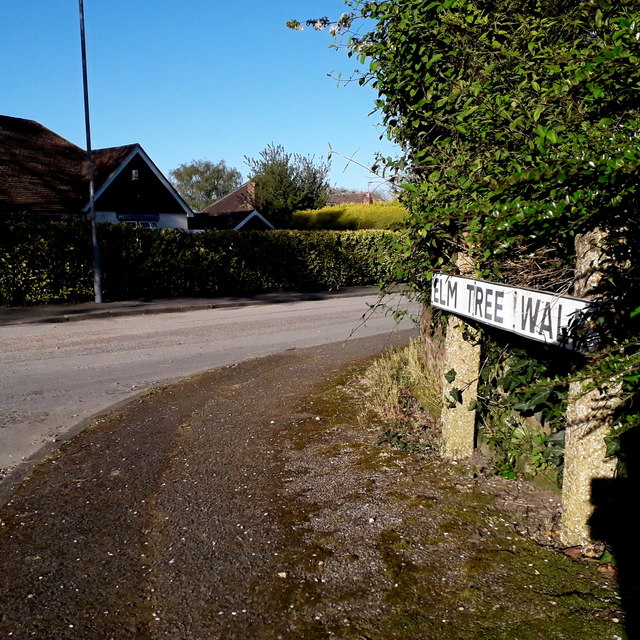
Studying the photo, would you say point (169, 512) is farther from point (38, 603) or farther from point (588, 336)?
point (588, 336)

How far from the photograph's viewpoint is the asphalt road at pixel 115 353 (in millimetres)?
6871

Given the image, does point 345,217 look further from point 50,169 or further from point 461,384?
point 461,384

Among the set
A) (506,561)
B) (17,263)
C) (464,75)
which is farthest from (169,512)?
(17,263)

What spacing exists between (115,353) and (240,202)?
130ft

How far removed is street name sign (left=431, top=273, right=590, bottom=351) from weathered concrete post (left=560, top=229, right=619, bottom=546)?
5.7 inches

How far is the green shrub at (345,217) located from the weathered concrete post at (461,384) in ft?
103

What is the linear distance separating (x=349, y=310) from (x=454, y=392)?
1326 cm

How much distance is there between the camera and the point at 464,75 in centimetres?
458

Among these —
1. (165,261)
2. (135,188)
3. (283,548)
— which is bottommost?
(283,548)

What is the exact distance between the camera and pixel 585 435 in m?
3.21

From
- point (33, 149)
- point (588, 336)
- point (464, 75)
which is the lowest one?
point (588, 336)

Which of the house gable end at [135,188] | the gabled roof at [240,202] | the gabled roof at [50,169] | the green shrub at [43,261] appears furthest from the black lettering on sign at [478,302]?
the gabled roof at [240,202]

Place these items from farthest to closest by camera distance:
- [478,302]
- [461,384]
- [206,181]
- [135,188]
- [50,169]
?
[206,181]
[135,188]
[50,169]
[461,384]
[478,302]


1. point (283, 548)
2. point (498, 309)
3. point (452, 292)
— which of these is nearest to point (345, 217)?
point (452, 292)
